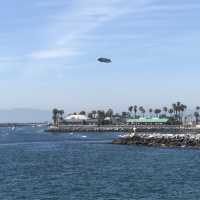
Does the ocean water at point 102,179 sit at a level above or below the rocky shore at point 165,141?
below

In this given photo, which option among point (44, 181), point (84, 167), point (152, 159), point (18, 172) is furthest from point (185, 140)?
point (44, 181)

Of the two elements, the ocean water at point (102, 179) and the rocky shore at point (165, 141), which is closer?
the ocean water at point (102, 179)

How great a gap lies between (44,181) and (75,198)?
9.49 metres

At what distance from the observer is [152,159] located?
2884 inches

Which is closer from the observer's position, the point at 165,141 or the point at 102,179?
the point at 102,179

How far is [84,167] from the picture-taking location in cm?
6456

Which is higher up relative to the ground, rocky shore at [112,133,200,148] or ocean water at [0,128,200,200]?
rocky shore at [112,133,200,148]

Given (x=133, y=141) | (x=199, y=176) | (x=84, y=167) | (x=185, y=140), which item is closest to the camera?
(x=199, y=176)

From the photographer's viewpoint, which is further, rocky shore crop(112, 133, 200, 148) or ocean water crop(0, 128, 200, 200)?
rocky shore crop(112, 133, 200, 148)

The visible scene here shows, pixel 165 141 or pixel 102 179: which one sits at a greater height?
pixel 165 141

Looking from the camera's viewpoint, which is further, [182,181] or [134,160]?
[134,160]

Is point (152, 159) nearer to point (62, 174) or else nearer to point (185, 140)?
point (62, 174)

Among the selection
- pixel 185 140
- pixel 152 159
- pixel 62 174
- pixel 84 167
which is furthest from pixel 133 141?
pixel 62 174

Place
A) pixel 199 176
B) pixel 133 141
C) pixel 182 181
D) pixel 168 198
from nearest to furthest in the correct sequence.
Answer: pixel 168 198 < pixel 182 181 < pixel 199 176 < pixel 133 141
